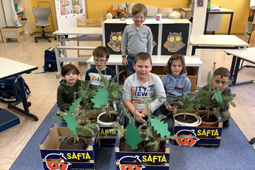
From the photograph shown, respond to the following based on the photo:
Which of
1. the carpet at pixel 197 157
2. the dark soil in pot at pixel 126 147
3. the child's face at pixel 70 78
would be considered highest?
the child's face at pixel 70 78

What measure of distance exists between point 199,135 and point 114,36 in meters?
1.80

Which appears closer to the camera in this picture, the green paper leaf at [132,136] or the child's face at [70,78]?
the green paper leaf at [132,136]

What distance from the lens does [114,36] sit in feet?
9.64

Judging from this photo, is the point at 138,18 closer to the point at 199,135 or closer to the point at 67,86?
the point at 67,86

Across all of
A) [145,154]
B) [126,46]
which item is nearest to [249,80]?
[126,46]

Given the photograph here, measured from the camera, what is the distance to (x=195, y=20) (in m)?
4.95

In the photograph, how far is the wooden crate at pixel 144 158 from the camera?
1.35m

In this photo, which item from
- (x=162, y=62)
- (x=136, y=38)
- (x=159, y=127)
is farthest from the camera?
(x=162, y=62)

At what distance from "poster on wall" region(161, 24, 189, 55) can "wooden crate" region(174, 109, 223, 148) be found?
4.51 ft

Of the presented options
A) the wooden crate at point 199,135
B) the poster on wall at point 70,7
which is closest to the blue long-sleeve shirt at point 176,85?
the wooden crate at point 199,135

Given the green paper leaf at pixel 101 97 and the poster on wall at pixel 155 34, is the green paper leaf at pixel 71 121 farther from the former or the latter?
the poster on wall at pixel 155 34

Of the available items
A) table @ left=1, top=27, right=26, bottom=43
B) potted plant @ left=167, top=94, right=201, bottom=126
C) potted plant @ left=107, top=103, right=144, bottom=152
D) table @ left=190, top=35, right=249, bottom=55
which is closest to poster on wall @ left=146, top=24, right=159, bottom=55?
table @ left=190, top=35, right=249, bottom=55

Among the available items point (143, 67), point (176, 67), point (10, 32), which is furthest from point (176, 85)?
point (10, 32)

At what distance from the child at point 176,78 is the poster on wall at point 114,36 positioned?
1.07m
